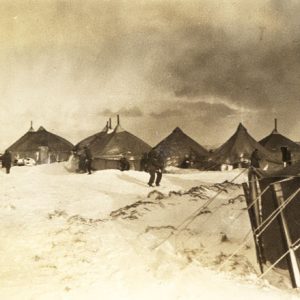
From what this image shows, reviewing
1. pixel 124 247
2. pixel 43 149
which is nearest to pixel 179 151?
pixel 43 149

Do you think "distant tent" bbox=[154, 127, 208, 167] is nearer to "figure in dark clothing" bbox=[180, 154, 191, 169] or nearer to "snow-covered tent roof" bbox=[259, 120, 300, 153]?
"figure in dark clothing" bbox=[180, 154, 191, 169]

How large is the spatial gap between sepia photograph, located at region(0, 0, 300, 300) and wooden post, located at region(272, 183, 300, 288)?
1cm

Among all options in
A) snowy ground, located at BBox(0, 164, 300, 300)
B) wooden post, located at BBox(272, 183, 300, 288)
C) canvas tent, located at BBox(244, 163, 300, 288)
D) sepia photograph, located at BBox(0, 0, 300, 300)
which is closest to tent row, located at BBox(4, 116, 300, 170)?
sepia photograph, located at BBox(0, 0, 300, 300)

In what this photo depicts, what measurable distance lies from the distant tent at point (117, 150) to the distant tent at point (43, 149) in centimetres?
204

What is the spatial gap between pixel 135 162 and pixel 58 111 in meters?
5.59

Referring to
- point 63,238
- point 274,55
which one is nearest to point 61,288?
point 63,238

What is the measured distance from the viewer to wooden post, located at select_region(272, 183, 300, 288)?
3582 millimetres

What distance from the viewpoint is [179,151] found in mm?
11977

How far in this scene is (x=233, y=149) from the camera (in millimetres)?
11148

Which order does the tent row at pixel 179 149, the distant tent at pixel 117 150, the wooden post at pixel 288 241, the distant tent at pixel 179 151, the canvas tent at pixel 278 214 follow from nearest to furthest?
the wooden post at pixel 288 241 → the canvas tent at pixel 278 214 → the tent row at pixel 179 149 → the distant tent at pixel 117 150 → the distant tent at pixel 179 151

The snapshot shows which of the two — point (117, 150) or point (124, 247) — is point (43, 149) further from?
point (124, 247)

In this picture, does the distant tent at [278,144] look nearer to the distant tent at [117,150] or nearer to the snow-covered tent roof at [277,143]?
the snow-covered tent roof at [277,143]

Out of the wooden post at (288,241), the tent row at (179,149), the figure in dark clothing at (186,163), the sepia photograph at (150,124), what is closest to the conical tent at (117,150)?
the tent row at (179,149)

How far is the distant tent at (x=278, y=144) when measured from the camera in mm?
10078
